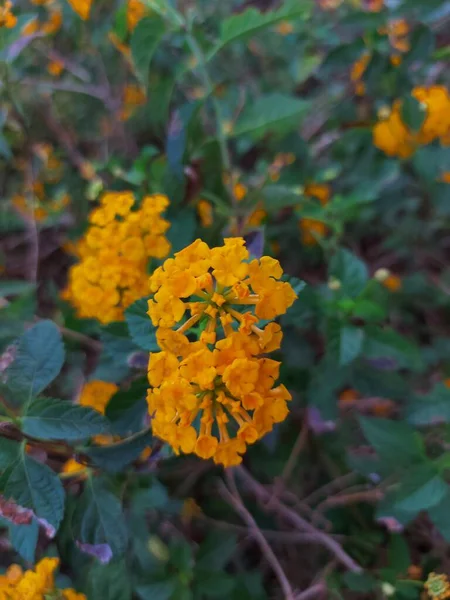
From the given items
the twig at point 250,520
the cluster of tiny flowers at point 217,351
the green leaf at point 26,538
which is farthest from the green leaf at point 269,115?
the green leaf at point 26,538

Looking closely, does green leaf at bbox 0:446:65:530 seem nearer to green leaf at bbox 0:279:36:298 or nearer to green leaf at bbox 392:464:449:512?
green leaf at bbox 392:464:449:512

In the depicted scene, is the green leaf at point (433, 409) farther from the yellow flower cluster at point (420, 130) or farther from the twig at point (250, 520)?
the yellow flower cluster at point (420, 130)

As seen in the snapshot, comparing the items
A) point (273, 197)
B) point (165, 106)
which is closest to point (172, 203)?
point (273, 197)

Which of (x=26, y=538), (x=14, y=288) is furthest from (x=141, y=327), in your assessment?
(x=14, y=288)

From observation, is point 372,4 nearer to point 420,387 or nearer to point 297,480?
point 420,387

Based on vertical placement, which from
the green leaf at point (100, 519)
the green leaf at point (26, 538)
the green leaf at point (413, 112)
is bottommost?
the green leaf at point (100, 519)

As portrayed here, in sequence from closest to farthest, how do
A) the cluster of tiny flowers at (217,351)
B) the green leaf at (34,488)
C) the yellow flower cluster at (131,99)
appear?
the cluster of tiny flowers at (217,351) → the green leaf at (34,488) → the yellow flower cluster at (131,99)

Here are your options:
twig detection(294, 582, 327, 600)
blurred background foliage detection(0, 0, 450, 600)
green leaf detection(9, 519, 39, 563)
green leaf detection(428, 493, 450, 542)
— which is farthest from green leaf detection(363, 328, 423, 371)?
green leaf detection(9, 519, 39, 563)
